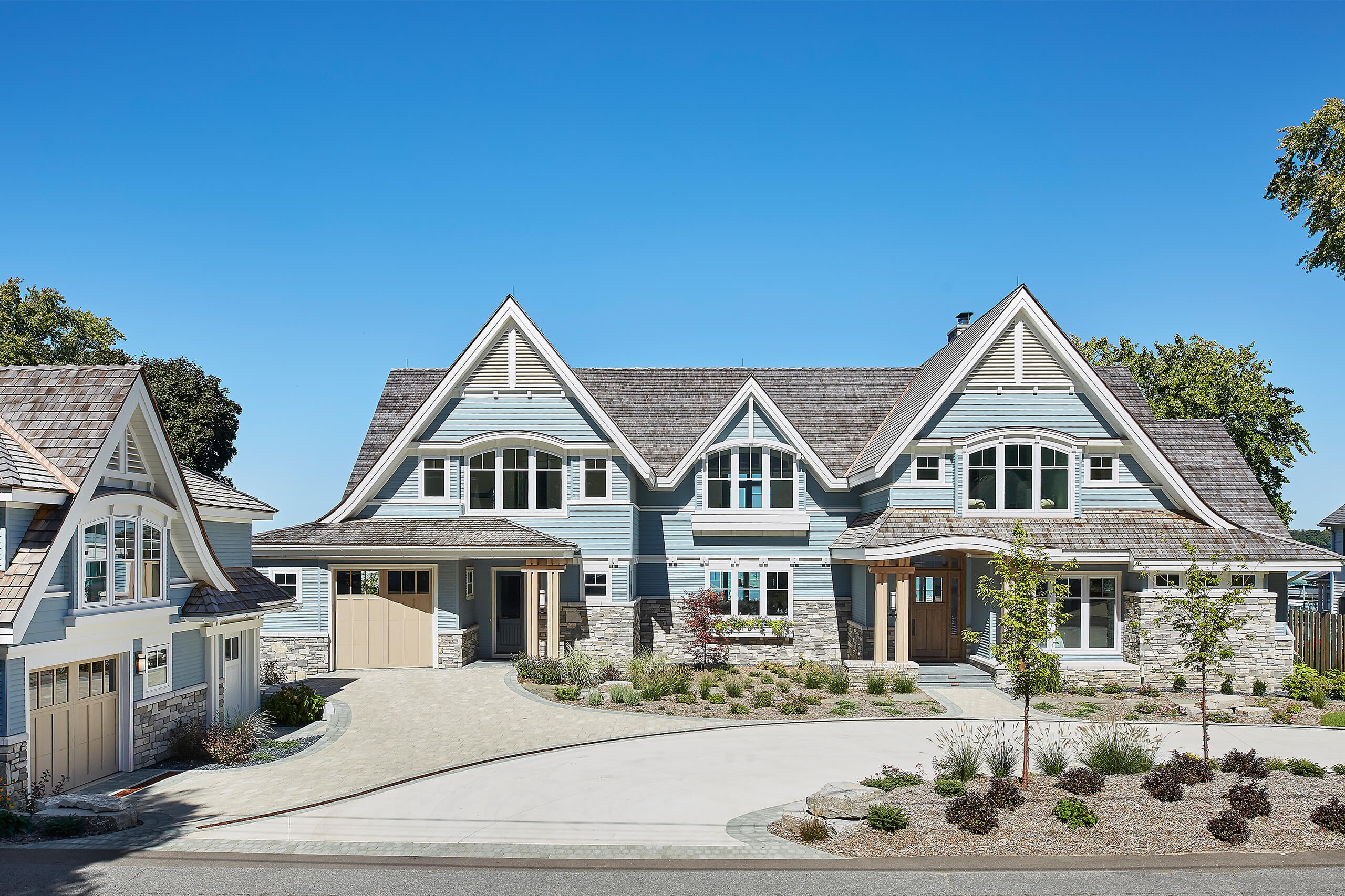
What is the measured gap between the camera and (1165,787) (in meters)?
11.4

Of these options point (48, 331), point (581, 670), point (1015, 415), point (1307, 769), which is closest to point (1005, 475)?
point (1015, 415)

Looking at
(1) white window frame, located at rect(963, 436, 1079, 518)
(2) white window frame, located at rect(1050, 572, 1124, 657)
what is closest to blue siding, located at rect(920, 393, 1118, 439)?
(1) white window frame, located at rect(963, 436, 1079, 518)

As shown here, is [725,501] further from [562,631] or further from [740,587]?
[562,631]

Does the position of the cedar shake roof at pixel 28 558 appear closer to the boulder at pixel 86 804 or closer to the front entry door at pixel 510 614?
the boulder at pixel 86 804

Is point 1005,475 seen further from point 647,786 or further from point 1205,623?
point 647,786

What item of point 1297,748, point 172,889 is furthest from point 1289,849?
point 172,889

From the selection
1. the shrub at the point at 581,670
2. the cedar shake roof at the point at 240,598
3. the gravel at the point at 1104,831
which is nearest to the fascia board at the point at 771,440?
the shrub at the point at 581,670

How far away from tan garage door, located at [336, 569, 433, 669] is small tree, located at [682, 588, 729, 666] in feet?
23.6

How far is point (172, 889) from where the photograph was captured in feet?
30.2

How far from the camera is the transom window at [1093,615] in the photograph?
22203 millimetres

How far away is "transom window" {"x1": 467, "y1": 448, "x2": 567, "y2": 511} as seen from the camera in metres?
24.9

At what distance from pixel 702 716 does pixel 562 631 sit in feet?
23.8

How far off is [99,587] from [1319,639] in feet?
88.4

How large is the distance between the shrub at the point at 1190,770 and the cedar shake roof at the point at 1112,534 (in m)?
8.54
